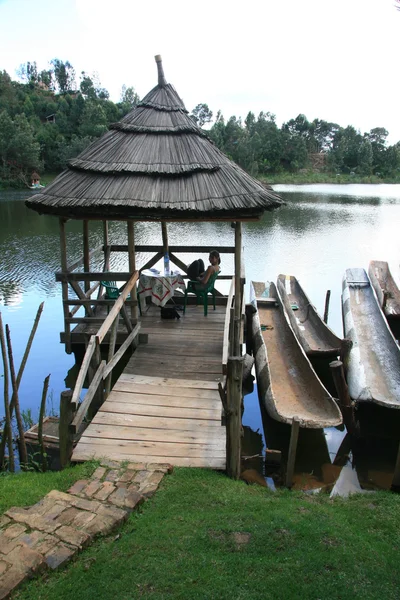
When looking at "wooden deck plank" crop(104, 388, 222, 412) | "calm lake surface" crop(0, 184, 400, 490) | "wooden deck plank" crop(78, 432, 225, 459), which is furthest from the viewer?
"calm lake surface" crop(0, 184, 400, 490)

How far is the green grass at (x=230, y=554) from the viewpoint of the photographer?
3.19 m

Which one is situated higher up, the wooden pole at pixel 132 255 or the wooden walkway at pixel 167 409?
the wooden pole at pixel 132 255

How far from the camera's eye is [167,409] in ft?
19.7

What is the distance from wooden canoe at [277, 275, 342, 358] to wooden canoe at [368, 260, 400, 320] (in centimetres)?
224

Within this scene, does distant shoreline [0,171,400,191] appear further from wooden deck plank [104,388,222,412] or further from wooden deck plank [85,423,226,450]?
wooden deck plank [85,423,226,450]

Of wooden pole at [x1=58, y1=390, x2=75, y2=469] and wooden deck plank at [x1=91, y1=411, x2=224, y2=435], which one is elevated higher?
wooden pole at [x1=58, y1=390, x2=75, y2=469]

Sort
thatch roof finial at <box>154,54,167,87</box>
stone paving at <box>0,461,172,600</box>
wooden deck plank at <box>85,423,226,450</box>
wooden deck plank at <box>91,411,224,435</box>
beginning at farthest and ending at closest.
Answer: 1. thatch roof finial at <box>154,54,167,87</box>
2. wooden deck plank at <box>91,411,224,435</box>
3. wooden deck plank at <box>85,423,226,450</box>
4. stone paving at <box>0,461,172,600</box>

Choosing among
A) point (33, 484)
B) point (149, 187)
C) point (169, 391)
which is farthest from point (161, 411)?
point (149, 187)

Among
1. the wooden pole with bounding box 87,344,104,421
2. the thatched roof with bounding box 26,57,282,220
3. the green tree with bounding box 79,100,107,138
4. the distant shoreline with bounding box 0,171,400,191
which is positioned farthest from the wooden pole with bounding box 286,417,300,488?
the green tree with bounding box 79,100,107,138

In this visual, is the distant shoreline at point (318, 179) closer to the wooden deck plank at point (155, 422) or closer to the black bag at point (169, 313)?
the black bag at point (169, 313)

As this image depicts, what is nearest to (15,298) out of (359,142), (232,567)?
(232,567)

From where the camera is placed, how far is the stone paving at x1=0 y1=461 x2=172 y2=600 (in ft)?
10.9

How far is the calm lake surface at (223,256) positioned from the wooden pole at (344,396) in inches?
17.2

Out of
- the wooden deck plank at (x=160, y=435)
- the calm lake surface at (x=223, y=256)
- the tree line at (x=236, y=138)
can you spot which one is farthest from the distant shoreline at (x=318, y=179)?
the wooden deck plank at (x=160, y=435)
